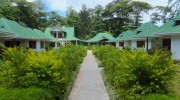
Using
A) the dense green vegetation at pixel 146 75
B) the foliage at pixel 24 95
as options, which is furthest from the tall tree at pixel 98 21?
the foliage at pixel 24 95

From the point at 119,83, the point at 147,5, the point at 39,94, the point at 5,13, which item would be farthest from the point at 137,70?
the point at 147,5

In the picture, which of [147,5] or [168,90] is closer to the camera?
[168,90]

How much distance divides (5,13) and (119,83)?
4662cm

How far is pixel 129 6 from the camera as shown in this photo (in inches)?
2844

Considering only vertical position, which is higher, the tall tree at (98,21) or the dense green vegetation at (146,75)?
the tall tree at (98,21)

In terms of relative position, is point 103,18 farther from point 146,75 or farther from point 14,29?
point 146,75

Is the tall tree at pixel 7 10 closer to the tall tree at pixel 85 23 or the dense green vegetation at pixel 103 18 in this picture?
the dense green vegetation at pixel 103 18

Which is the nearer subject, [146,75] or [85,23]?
[146,75]

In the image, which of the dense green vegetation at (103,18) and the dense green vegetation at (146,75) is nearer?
the dense green vegetation at (146,75)

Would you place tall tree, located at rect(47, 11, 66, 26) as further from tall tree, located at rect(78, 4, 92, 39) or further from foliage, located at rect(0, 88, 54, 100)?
foliage, located at rect(0, 88, 54, 100)

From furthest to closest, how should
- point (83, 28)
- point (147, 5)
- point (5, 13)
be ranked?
point (83, 28) < point (147, 5) < point (5, 13)

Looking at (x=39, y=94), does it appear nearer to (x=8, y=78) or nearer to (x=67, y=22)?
(x=8, y=78)

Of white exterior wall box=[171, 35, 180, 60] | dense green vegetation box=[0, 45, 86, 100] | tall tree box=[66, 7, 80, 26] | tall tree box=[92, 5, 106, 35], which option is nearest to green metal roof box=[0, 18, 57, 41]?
white exterior wall box=[171, 35, 180, 60]

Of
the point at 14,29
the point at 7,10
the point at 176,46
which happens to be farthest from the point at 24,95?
the point at 7,10
